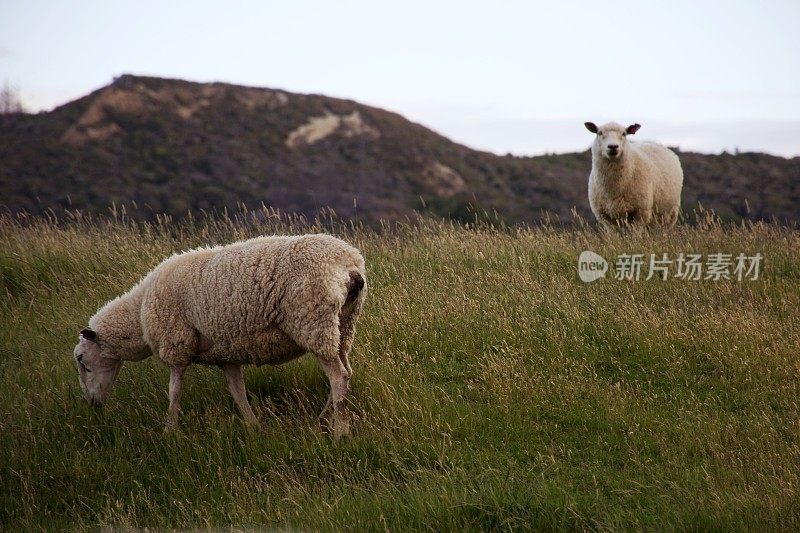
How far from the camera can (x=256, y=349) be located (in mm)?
6410

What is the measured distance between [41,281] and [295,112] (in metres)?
51.3

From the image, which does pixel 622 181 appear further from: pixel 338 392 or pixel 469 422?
pixel 338 392

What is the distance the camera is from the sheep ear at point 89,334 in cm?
711

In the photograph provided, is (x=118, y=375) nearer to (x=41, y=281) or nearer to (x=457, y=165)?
(x=41, y=281)

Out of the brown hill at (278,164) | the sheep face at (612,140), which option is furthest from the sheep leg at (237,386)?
the brown hill at (278,164)

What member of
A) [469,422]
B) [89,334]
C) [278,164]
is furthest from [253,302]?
[278,164]

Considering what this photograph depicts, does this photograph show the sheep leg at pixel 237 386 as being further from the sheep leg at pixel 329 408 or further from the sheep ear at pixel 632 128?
the sheep ear at pixel 632 128

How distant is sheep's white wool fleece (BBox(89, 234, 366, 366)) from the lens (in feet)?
20.0

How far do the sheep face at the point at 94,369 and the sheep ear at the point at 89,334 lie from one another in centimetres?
4

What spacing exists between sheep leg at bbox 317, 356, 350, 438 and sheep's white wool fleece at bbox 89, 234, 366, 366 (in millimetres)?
133

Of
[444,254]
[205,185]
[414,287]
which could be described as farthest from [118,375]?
[205,185]

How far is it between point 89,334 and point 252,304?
1839 mm

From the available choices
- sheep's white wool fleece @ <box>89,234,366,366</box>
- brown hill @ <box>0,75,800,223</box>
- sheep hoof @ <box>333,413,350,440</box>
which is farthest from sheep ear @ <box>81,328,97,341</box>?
brown hill @ <box>0,75,800,223</box>

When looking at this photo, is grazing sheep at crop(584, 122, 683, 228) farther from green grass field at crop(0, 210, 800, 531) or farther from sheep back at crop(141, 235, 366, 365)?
sheep back at crop(141, 235, 366, 365)
